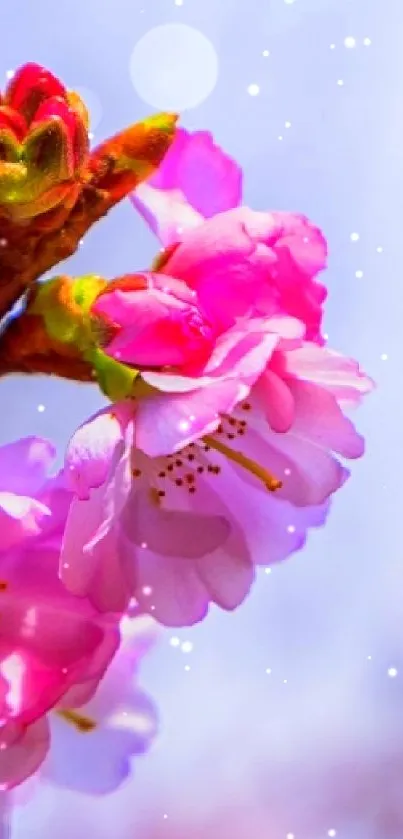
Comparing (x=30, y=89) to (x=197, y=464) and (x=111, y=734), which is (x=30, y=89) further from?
(x=111, y=734)

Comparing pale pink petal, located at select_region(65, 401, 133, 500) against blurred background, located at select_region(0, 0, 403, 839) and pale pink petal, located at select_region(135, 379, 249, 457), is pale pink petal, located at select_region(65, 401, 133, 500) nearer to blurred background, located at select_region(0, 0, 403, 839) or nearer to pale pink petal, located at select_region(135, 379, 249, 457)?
pale pink petal, located at select_region(135, 379, 249, 457)

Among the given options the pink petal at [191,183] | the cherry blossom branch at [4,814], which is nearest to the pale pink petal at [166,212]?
the pink petal at [191,183]

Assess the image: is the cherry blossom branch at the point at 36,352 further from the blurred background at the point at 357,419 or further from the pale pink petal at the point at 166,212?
the blurred background at the point at 357,419

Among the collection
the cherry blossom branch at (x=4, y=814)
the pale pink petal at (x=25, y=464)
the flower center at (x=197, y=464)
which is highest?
the flower center at (x=197, y=464)

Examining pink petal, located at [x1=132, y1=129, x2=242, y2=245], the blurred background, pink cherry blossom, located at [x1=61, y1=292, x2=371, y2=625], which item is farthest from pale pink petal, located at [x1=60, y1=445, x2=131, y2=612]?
the blurred background

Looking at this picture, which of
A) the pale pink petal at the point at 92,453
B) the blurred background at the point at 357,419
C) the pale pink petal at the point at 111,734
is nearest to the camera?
the pale pink petal at the point at 92,453

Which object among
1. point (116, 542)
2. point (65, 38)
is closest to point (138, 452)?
point (116, 542)

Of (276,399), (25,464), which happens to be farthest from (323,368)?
(25,464)
